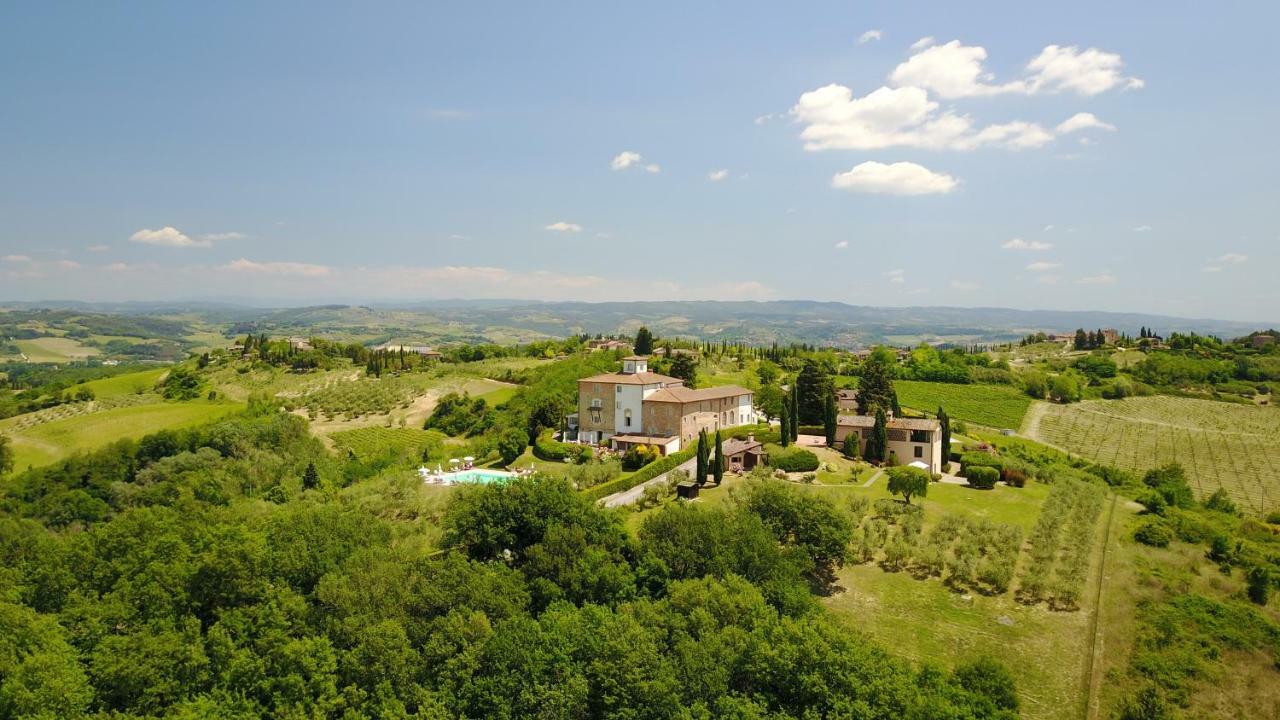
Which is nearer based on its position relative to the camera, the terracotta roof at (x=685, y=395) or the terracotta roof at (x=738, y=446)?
the terracotta roof at (x=738, y=446)

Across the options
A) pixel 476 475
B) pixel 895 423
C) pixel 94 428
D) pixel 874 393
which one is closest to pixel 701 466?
pixel 476 475

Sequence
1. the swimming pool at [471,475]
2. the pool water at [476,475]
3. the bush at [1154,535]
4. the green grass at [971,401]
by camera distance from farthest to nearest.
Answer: the green grass at [971,401]
the swimming pool at [471,475]
the pool water at [476,475]
the bush at [1154,535]

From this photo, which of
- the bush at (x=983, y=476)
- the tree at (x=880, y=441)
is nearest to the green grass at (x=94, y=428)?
the tree at (x=880, y=441)

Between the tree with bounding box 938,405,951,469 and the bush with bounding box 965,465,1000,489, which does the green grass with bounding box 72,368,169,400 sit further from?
the bush with bounding box 965,465,1000,489

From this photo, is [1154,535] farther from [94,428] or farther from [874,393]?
[94,428]

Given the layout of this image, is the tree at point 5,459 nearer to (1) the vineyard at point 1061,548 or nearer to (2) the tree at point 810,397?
(2) the tree at point 810,397

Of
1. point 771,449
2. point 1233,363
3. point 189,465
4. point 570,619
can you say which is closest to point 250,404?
point 189,465

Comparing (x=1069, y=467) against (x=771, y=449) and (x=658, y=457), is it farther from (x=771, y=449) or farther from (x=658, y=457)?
(x=658, y=457)

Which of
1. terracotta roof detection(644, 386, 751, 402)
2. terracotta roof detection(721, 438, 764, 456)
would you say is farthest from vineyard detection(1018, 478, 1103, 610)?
terracotta roof detection(644, 386, 751, 402)
